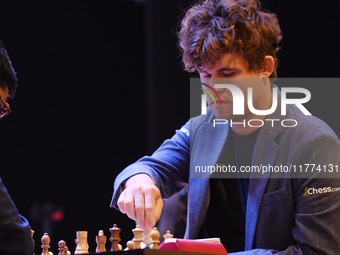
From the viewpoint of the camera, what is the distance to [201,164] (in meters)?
2.09

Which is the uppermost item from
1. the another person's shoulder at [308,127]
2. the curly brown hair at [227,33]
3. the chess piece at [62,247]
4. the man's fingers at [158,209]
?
the curly brown hair at [227,33]

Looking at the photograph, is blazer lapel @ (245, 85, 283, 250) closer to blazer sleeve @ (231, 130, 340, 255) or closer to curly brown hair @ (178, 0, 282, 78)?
blazer sleeve @ (231, 130, 340, 255)

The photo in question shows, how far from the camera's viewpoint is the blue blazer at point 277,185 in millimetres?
1686

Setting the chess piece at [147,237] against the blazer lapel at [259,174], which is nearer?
the chess piece at [147,237]

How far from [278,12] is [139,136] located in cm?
137

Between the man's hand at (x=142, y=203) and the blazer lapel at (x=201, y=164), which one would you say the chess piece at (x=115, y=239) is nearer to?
the man's hand at (x=142, y=203)

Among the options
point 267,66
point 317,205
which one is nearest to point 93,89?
point 267,66

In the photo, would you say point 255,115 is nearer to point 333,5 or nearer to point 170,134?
point 170,134

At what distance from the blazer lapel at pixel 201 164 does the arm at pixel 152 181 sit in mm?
67

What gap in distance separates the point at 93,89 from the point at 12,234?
2496 mm

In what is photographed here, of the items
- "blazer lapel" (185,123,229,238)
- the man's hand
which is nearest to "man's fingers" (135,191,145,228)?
the man's hand

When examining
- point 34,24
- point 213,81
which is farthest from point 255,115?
point 34,24

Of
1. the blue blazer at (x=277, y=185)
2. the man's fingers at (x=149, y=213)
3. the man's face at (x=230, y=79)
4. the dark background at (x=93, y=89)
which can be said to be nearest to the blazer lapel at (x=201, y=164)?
the blue blazer at (x=277, y=185)

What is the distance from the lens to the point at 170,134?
3.29 m
